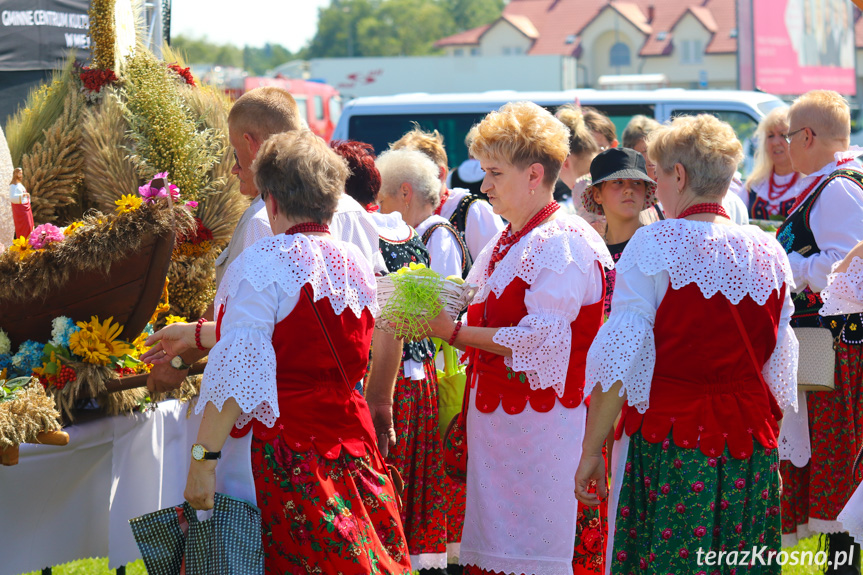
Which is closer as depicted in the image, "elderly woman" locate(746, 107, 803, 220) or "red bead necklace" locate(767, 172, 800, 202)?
"elderly woman" locate(746, 107, 803, 220)

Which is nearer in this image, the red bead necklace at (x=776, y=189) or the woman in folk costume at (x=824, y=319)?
the woman in folk costume at (x=824, y=319)

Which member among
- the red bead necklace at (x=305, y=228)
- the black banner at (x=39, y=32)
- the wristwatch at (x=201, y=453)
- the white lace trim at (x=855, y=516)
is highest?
the black banner at (x=39, y=32)

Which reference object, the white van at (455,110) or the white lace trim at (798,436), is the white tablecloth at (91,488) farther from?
the white van at (455,110)

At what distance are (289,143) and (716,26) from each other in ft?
197

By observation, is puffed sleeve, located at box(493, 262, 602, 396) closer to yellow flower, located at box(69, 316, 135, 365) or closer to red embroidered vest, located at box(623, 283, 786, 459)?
red embroidered vest, located at box(623, 283, 786, 459)

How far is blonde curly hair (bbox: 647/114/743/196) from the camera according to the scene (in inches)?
101

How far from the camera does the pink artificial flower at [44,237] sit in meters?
2.83

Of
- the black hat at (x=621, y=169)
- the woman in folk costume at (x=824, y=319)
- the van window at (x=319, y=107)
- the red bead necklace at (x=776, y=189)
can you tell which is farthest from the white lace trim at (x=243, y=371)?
the van window at (x=319, y=107)

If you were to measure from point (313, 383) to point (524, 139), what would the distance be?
3.30ft

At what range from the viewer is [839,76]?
24156mm

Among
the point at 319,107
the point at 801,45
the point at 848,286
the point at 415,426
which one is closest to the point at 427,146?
the point at 415,426

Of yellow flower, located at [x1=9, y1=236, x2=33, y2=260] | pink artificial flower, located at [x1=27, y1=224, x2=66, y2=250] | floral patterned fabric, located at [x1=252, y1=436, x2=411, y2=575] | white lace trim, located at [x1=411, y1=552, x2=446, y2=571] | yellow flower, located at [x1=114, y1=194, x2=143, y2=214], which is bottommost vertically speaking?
white lace trim, located at [x1=411, y1=552, x2=446, y2=571]

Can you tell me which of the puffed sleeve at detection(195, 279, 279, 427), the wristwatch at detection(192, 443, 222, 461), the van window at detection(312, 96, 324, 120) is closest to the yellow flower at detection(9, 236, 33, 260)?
the puffed sleeve at detection(195, 279, 279, 427)

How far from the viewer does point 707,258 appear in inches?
96.4
